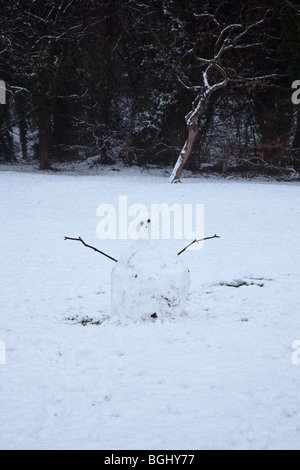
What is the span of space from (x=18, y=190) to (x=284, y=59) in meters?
14.4

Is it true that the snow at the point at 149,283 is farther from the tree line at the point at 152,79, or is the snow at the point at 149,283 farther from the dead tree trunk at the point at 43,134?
the dead tree trunk at the point at 43,134

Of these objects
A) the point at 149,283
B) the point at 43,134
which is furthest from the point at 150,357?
the point at 43,134

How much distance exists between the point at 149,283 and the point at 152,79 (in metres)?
19.5

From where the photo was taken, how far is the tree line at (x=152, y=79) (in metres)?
19.6

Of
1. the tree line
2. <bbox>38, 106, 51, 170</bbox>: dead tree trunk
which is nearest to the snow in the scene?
the tree line

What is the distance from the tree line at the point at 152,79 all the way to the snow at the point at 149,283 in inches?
535

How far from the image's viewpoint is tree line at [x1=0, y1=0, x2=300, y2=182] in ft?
64.2

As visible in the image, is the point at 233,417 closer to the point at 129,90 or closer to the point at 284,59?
the point at 284,59

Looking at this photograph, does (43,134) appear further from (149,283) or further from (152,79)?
(149,283)

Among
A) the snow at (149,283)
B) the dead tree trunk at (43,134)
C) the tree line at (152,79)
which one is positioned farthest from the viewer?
the dead tree trunk at (43,134)

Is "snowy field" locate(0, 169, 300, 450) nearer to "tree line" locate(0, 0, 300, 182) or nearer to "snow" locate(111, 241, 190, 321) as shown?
"snow" locate(111, 241, 190, 321)

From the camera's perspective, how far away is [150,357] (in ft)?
14.1

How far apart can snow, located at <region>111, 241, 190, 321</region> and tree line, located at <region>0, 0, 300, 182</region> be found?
13.6 m

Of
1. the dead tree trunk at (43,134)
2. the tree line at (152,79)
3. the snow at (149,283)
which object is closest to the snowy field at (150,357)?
the snow at (149,283)
